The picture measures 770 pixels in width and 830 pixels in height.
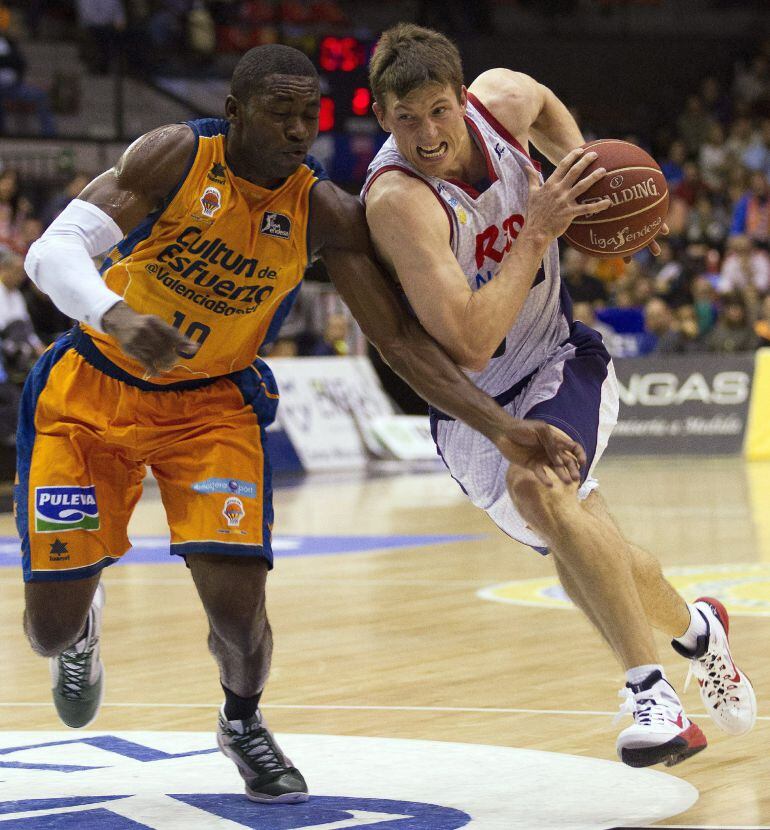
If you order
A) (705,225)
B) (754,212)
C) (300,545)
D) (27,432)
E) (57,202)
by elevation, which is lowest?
(705,225)

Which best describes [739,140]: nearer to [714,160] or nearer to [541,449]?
[714,160]

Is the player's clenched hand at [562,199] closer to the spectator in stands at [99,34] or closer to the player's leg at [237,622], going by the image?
the player's leg at [237,622]

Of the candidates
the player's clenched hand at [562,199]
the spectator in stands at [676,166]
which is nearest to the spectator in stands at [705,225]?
the spectator in stands at [676,166]

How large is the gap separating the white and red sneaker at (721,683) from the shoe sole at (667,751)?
519mm

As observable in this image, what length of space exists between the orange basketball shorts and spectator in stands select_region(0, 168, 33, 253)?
10.6 metres

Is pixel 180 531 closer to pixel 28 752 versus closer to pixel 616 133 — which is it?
pixel 28 752

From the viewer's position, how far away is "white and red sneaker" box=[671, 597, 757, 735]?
13.8 feet

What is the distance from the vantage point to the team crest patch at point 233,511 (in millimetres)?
3982

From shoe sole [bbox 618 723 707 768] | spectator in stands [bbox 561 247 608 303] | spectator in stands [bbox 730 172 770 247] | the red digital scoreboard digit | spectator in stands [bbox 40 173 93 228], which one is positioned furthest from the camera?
spectator in stands [bbox 730 172 770 247]

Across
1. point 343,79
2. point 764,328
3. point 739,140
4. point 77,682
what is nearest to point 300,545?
point 77,682

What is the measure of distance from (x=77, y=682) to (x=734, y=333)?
1327cm

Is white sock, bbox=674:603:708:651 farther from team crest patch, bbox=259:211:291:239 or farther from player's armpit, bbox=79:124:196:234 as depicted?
player's armpit, bbox=79:124:196:234

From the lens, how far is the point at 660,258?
18828 millimetres

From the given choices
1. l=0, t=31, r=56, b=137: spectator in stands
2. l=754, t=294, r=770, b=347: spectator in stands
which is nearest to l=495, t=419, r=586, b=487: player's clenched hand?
l=754, t=294, r=770, b=347: spectator in stands
